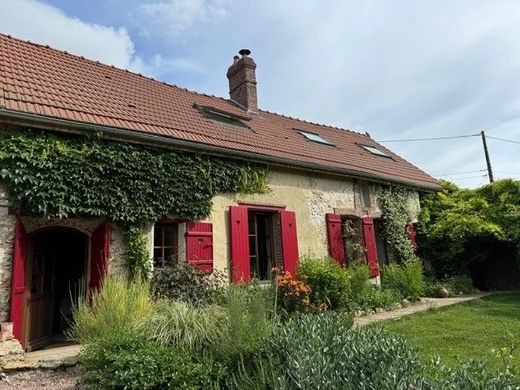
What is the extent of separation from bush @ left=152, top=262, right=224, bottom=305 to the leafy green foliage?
7.94 metres

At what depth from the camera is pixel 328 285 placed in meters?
7.55

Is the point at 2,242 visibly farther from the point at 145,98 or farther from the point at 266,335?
the point at 145,98

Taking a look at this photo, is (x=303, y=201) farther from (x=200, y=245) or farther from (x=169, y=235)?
(x=169, y=235)

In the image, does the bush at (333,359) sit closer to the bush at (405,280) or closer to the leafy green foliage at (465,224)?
the bush at (405,280)

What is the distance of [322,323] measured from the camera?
3.77 meters

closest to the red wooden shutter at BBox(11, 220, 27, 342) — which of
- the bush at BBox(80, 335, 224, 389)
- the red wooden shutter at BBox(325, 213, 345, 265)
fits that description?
the bush at BBox(80, 335, 224, 389)

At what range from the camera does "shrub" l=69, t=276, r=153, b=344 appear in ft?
14.7

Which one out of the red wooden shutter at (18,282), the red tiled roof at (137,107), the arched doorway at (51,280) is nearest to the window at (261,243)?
the red tiled roof at (137,107)

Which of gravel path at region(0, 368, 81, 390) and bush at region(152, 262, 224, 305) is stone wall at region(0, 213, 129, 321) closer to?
bush at region(152, 262, 224, 305)

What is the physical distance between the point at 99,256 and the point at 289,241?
384 cm

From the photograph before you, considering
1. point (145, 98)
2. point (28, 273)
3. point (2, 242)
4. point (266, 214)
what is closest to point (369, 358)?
point (2, 242)

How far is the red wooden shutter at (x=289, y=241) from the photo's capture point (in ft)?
27.2

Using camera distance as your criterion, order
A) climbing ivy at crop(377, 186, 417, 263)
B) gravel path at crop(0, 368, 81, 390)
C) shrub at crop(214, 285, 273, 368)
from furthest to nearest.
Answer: climbing ivy at crop(377, 186, 417, 263), gravel path at crop(0, 368, 81, 390), shrub at crop(214, 285, 273, 368)

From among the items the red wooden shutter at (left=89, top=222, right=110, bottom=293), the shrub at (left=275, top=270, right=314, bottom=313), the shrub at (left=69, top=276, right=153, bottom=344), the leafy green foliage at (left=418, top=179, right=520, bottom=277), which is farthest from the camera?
the leafy green foliage at (left=418, top=179, right=520, bottom=277)
